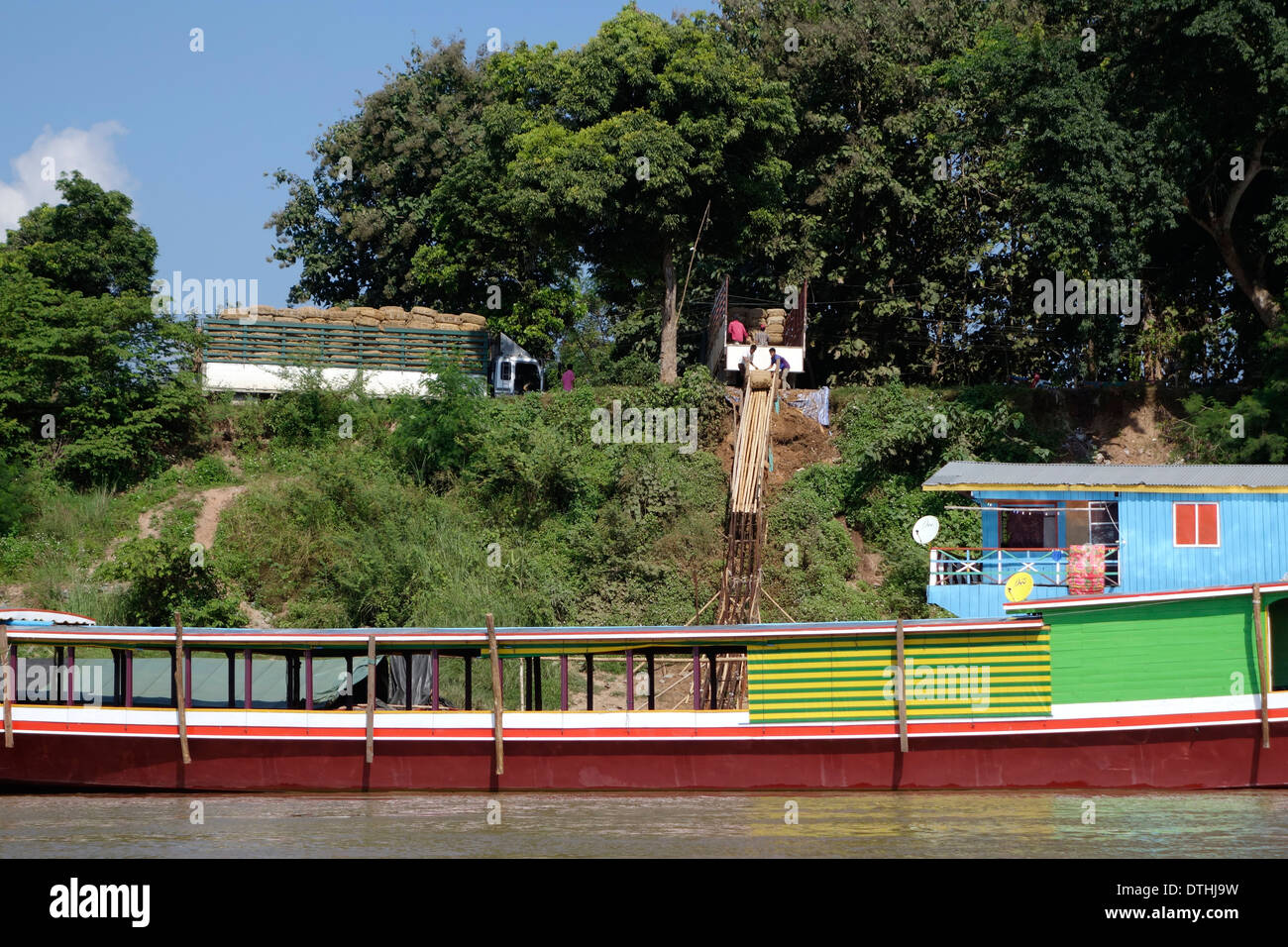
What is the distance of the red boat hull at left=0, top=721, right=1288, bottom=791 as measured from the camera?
62.4 feet

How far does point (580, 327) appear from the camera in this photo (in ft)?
195

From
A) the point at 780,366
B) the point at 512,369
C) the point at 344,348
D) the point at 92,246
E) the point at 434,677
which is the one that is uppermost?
the point at 92,246

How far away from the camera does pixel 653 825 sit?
1695 cm

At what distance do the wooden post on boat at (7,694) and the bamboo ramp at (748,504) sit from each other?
12.9 m

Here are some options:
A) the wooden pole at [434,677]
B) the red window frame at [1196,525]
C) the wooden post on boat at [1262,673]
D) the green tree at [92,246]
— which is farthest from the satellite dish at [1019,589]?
the green tree at [92,246]

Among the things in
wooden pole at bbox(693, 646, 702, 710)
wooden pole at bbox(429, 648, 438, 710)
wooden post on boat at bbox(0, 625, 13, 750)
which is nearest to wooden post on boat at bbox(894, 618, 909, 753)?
wooden pole at bbox(693, 646, 702, 710)

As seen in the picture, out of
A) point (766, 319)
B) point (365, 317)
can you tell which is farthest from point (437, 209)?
point (766, 319)

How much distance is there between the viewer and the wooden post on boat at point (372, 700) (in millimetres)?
19703

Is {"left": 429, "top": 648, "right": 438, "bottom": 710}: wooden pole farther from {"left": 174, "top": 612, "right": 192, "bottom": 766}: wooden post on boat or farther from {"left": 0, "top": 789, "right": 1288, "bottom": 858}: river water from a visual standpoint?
{"left": 174, "top": 612, "right": 192, "bottom": 766}: wooden post on boat

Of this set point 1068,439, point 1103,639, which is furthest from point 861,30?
point 1103,639

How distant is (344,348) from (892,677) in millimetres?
23631

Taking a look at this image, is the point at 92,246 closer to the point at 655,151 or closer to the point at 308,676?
the point at 655,151

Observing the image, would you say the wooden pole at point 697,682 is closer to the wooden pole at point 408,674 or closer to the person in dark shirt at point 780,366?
the wooden pole at point 408,674

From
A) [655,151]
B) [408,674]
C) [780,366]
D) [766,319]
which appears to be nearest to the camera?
[408,674]
